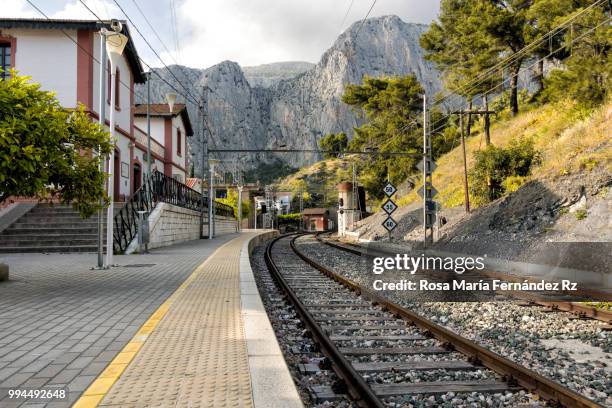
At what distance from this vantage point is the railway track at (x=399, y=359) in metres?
4.14

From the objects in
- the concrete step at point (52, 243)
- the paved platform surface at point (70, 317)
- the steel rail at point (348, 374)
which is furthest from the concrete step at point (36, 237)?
the steel rail at point (348, 374)

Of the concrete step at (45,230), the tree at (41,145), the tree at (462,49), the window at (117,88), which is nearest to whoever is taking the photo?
the tree at (41,145)

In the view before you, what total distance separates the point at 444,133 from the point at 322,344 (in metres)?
57.5

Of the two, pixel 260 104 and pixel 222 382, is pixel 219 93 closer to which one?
pixel 260 104

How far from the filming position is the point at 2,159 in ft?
24.7

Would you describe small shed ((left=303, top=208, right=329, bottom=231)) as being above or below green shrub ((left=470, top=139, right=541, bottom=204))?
below

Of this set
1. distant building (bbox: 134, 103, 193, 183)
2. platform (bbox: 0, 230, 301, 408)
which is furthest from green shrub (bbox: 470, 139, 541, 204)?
distant building (bbox: 134, 103, 193, 183)

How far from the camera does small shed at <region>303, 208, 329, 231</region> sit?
294ft

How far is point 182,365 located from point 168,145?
117 feet

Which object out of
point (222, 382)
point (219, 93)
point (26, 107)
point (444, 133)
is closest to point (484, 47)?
point (444, 133)

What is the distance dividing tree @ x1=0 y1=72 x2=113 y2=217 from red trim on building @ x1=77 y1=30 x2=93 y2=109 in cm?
1513

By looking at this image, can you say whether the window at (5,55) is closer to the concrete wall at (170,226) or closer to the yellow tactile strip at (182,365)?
the concrete wall at (170,226)

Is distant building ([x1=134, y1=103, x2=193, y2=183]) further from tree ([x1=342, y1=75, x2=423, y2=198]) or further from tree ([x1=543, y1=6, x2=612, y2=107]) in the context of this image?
tree ([x1=543, y1=6, x2=612, y2=107])

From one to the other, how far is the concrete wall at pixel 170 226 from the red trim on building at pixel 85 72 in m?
6.42
